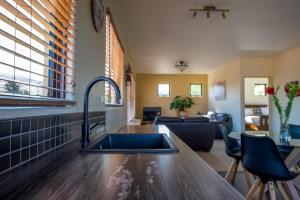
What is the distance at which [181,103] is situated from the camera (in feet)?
33.8

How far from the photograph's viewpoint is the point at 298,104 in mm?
5918

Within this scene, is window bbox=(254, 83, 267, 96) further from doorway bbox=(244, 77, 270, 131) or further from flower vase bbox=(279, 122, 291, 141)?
flower vase bbox=(279, 122, 291, 141)

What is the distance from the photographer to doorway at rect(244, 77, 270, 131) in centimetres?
878

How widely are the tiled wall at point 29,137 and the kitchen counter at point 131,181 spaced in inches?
5.3

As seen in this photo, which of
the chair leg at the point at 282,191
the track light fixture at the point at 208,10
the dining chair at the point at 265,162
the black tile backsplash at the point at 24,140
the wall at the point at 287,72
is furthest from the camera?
the wall at the point at 287,72

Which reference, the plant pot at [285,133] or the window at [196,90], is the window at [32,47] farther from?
the window at [196,90]

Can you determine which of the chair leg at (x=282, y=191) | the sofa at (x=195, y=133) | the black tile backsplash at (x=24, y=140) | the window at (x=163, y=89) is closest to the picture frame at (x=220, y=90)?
the window at (x=163, y=89)

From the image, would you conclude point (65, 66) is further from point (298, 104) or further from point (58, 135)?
point (298, 104)

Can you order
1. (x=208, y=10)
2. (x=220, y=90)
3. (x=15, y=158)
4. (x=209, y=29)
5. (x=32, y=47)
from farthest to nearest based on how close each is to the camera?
(x=220, y=90), (x=209, y=29), (x=208, y=10), (x=32, y=47), (x=15, y=158)

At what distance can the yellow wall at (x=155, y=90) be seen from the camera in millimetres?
10742

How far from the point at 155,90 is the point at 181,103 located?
1391 millimetres

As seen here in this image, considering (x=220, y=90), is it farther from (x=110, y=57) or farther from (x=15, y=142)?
(x=15, y=142)

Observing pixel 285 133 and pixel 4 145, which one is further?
pixel 285 133

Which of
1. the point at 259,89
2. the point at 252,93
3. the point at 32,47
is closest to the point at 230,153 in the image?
the point at 32,47
